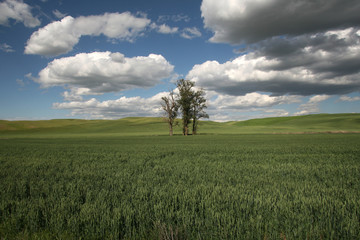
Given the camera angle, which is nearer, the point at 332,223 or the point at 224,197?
the point at 332,223

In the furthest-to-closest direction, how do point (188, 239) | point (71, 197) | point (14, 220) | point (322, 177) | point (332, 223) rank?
point (322, 177) → point (71, 197) → point (14, 220) → point (332, 223) → point (188, 239)

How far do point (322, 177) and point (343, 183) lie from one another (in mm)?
1032

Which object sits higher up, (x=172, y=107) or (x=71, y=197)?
(x=172, y=107)

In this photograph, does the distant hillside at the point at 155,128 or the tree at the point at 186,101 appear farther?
the distant hillside at the point at 155,128

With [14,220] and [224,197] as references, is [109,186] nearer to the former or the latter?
[14,220]

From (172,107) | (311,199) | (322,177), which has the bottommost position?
(322,177)

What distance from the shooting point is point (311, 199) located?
466 centimetres

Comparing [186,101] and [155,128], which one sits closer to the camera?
[186,101]

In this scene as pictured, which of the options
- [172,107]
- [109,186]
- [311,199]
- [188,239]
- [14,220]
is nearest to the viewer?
[188,239]

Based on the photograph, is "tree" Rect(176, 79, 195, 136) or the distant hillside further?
the distant hillside

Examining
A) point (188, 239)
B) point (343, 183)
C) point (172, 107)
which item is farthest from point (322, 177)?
point (172, 107)

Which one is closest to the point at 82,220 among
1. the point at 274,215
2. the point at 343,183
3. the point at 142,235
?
the point at 142,235

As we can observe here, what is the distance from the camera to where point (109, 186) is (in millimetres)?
6734

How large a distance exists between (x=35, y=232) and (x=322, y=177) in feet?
30.2
